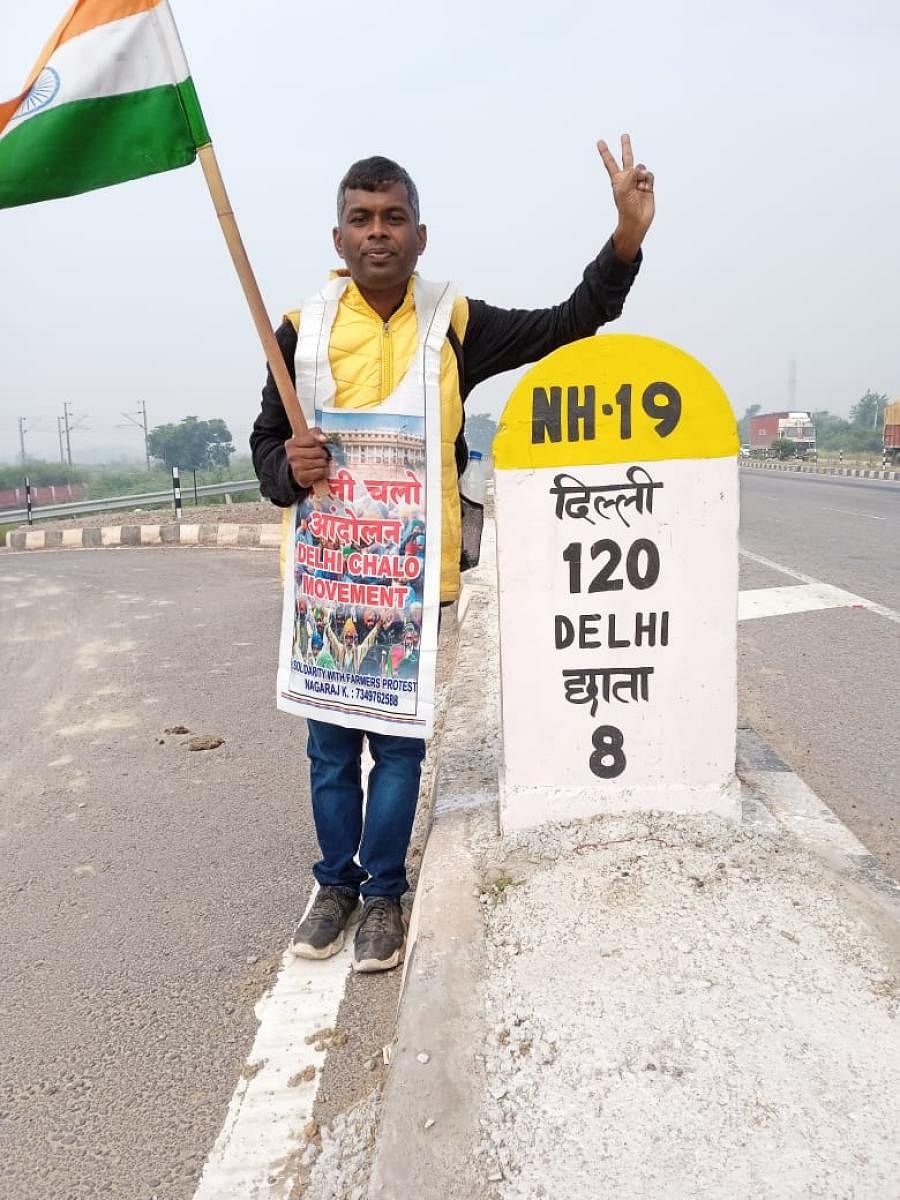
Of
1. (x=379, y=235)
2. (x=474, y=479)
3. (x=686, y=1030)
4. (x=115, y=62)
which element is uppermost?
(x=115, y=62)

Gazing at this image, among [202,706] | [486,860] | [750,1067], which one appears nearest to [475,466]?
[486,860]

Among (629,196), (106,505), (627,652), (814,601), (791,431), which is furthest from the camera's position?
(791,431)

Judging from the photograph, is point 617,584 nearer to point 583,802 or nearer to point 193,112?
point 583,802

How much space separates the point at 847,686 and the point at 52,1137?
14.2 feet

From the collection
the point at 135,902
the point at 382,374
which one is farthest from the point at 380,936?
the point at 382,374

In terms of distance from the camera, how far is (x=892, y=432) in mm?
38938

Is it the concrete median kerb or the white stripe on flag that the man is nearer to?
the white stripe on flag

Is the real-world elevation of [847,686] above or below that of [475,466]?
below

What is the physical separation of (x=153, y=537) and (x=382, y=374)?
12651 mm

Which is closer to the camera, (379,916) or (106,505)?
(379,916)

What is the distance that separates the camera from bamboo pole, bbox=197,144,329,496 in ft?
8.16

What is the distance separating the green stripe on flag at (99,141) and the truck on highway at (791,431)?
54.5 meters

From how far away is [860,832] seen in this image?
337 centimetres

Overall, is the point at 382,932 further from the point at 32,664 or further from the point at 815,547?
the point at 815,547
